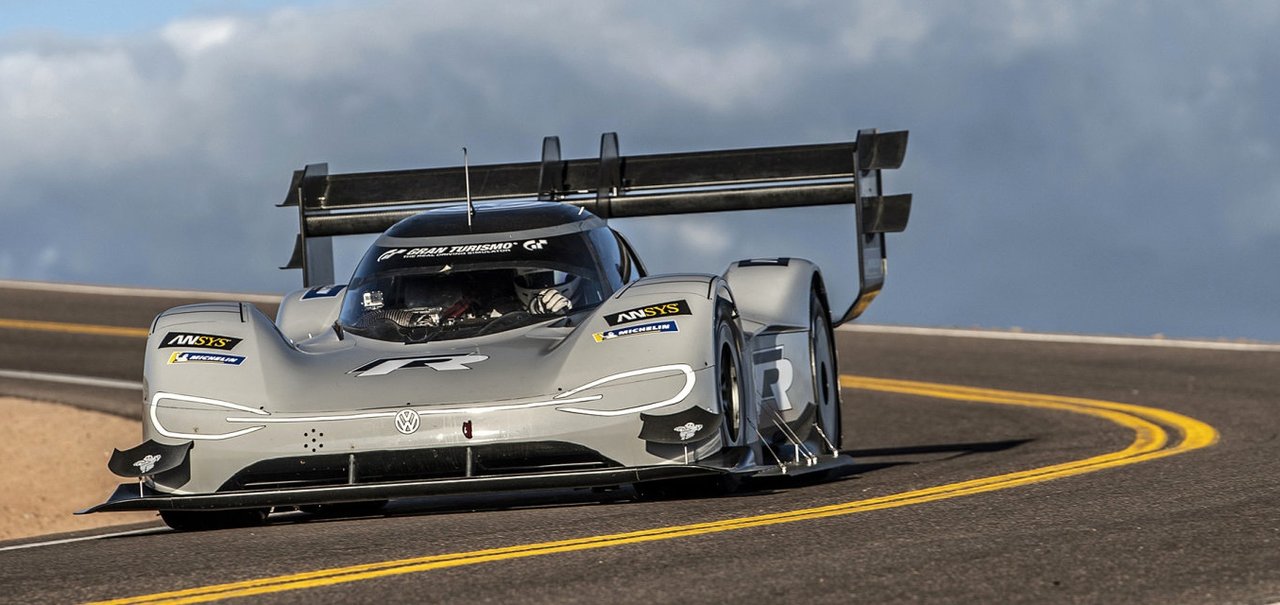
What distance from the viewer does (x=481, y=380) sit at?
7809 millimetres

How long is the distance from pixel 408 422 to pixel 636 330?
118 cm

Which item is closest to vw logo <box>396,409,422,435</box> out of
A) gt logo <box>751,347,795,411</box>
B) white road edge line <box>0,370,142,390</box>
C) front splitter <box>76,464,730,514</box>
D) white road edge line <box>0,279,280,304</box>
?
front splitter <box>76,464,730,514</box>

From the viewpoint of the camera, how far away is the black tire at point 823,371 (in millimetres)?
10195

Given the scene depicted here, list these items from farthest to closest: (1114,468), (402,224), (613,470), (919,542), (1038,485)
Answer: (402,224), (1114,468), (1038,485), (613,470), (919,542)

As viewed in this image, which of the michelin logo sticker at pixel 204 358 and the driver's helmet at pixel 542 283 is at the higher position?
the driver's helmet at pixel 542 283

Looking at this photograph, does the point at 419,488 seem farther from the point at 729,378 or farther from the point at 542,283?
the point at 542,283

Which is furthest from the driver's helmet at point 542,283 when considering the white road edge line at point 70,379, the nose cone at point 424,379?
the white road edge line at point 70,379

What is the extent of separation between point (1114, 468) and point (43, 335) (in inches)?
876

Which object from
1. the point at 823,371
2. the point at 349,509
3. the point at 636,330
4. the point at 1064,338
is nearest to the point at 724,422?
the point at 636,330

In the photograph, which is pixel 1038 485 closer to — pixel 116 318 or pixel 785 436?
pixel 785 436

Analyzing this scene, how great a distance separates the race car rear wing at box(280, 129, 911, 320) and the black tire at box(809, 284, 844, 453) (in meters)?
0.60

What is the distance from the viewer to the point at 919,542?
6.13 m

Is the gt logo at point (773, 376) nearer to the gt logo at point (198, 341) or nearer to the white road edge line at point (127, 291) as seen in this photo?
the gt logo at point (198, 341)

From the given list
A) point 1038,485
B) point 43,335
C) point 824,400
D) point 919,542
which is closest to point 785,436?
point 824,400
